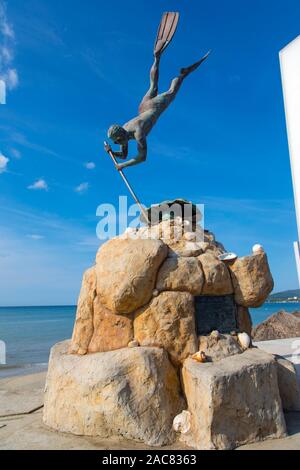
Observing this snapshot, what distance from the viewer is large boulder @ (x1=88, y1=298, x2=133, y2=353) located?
4.18 metres

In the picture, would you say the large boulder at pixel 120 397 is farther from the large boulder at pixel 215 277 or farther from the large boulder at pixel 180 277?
the large boulder at pixel 215 277

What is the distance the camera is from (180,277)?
13.8ft

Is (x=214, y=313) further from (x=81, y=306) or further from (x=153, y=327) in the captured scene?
(x=81, y=306)

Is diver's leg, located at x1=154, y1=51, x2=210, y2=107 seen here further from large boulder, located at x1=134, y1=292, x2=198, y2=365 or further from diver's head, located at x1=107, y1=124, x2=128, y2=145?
large boulder, located at x1=134, y1=292, x2=198, y2=365

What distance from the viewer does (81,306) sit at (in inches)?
180

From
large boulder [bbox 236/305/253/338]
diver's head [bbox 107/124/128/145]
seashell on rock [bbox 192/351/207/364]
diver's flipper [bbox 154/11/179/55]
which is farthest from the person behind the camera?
diver's flipper [bbox 154/11/179/55]

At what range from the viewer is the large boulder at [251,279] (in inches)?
177

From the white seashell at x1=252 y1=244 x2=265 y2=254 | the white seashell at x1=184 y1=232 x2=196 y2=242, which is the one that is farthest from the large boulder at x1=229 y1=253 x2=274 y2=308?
the white seashell at x1=184 y1=232 x2=196 y2=242

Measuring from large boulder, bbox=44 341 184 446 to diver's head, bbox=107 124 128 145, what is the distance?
10.4ft

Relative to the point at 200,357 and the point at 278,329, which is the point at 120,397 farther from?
the point at 278,329

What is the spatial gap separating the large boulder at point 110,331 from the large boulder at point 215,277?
3.48 feet

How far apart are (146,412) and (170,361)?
64 cm

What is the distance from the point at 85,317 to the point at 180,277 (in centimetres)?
137

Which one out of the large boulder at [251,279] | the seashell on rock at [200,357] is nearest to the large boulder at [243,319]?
the large boulder at [251,279]
